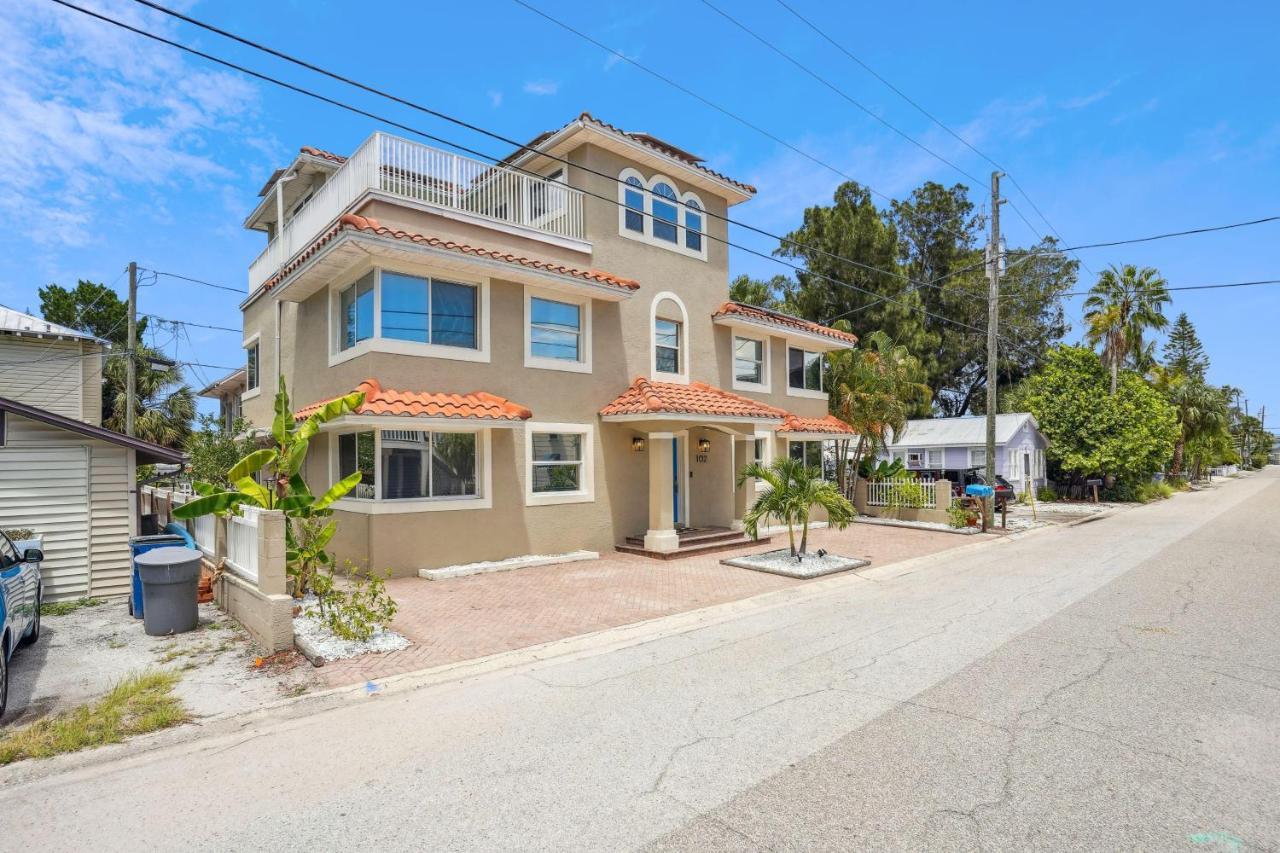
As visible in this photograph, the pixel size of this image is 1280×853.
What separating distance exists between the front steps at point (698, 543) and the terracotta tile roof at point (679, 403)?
2.91m

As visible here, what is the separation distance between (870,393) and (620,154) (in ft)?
38.3

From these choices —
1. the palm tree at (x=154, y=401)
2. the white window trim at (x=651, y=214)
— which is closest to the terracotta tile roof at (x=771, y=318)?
the white window trim at (x=651, y=214)

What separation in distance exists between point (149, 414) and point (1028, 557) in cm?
2903

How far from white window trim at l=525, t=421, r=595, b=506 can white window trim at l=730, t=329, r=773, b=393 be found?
225 inches

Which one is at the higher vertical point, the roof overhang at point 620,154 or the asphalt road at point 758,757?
the roof overhang at point 620,154

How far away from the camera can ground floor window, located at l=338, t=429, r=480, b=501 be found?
11.9 meters

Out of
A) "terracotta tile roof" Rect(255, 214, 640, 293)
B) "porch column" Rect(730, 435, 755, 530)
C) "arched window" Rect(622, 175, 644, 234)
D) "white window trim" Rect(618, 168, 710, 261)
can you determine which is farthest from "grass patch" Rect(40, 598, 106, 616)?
"porch column" Rect(730, 435, 755, 530)

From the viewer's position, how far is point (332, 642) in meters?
7.78

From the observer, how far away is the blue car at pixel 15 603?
6.07 meters

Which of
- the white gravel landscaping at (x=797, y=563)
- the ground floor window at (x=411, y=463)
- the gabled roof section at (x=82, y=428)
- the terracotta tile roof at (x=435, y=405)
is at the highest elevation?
the terracotta tile roof at (x=435, y=405)

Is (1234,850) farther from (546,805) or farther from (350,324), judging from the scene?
(350,324)

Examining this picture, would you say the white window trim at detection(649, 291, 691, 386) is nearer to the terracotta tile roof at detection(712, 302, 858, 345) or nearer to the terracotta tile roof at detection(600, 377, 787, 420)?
the terracotta tile roof at detection(600, 377, 787, 420)

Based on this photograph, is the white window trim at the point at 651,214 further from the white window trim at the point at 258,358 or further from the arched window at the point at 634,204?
the white window trim at the point at 258,358

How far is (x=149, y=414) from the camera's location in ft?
83.3
